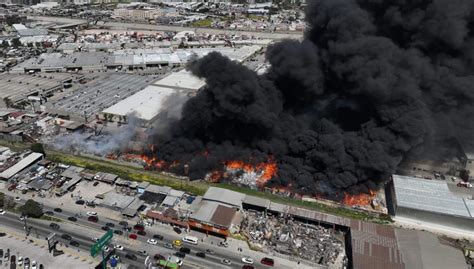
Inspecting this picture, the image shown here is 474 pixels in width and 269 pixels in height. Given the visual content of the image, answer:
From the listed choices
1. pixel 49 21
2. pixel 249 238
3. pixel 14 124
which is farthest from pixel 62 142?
pixel 49 21

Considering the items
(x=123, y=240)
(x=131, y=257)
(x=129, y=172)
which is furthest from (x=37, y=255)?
(x=129, y=172)

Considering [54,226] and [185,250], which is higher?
[54,226]

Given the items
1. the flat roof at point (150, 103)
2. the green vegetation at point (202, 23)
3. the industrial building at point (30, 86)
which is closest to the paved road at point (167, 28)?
the green vegetation at point (202, 23)

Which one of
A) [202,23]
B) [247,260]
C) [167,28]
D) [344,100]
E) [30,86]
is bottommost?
[247,260]

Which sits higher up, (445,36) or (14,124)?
(445,36)

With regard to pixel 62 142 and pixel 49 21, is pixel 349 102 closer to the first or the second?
pixel 62 142

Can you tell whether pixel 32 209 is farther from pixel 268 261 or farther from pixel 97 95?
pixel 97 95

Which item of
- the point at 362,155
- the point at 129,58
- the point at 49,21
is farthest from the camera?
the point at 49,21
